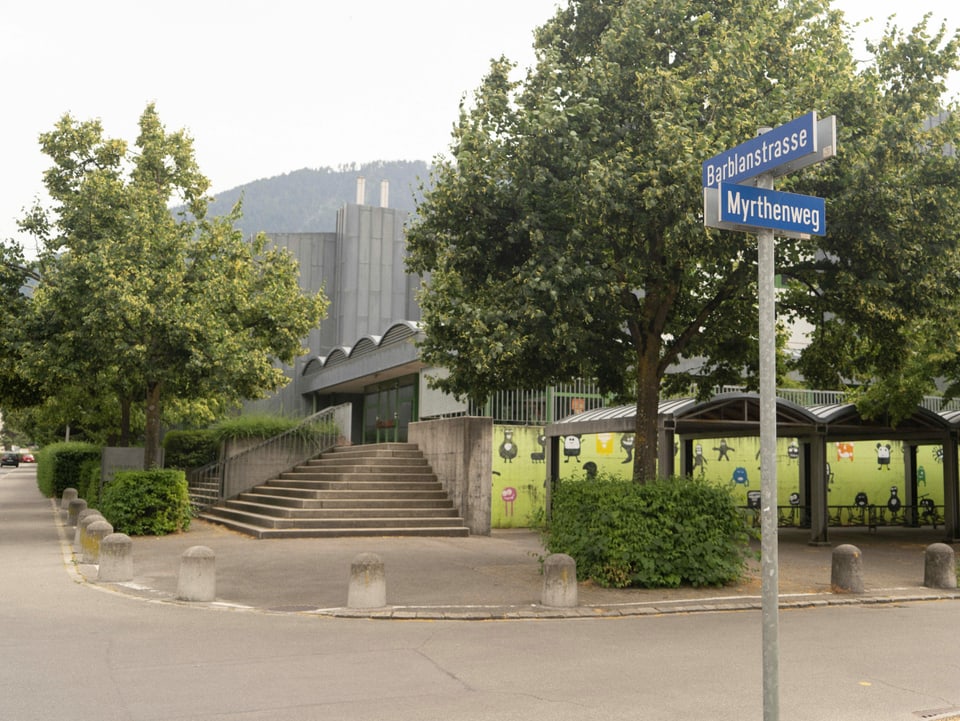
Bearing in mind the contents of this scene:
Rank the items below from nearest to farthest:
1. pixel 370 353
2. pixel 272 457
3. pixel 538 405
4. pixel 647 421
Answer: pixel 647 421
pixel 538 405
pixel 272 457
pixel 370 353

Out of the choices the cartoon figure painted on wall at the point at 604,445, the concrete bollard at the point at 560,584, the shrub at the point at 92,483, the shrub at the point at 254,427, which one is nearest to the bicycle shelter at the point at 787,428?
the cartoon figure painted on wall at the point at 604,445

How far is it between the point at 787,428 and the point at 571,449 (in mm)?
5594

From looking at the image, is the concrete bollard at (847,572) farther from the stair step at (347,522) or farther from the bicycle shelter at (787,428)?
the stair step at (347,522)

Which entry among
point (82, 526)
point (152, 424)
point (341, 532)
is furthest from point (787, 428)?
point (152, 424)

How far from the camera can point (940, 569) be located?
44.4 feet

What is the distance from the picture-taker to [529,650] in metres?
8.66

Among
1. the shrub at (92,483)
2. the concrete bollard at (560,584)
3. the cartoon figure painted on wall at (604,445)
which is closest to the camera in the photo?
the concrete bollard at (560,584)

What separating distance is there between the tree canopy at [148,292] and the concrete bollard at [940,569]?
14.0 meters

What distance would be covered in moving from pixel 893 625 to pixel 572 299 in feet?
17.8

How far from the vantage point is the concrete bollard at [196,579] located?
37.3 feet

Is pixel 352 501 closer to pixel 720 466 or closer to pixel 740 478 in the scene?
pixel 720 466

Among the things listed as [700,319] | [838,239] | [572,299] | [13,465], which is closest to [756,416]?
[700,319]

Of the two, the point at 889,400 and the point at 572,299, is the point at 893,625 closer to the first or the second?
the point at 572,299

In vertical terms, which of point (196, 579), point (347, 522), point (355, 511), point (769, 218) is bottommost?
point (196, 579)
